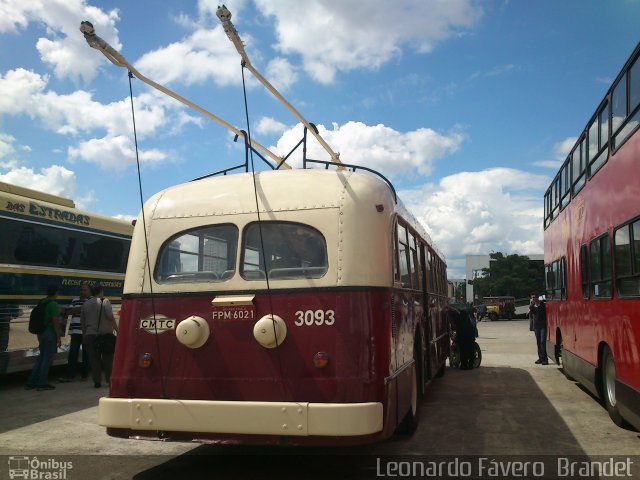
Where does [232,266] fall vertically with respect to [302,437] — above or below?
above

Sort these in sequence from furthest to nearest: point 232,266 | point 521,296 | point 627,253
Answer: point 521,296
point 627,253
point 232,266

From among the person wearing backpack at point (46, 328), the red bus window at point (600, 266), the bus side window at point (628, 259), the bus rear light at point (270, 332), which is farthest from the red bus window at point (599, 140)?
the person wearing backpack at point (46, 328)

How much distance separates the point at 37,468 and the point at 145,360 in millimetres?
1740

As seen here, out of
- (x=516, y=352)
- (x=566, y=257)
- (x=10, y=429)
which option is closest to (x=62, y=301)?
(x=10, y=429)

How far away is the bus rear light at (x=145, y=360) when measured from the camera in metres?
5.12

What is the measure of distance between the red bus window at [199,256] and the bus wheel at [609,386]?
4.97m

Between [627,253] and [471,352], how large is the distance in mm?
7479

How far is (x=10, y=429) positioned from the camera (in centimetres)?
729

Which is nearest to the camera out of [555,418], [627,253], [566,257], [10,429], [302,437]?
[302,437]

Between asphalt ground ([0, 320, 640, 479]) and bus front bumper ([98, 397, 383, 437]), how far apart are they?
880 mm

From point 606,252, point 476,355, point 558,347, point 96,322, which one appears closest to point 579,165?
point 606,252

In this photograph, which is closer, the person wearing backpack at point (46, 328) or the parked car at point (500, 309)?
the person wearing backpack at point (46, 328)

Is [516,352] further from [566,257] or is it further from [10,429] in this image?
[10,429]

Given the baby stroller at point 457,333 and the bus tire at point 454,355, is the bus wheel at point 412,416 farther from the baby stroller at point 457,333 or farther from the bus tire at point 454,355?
the bus tire at point 454,355
